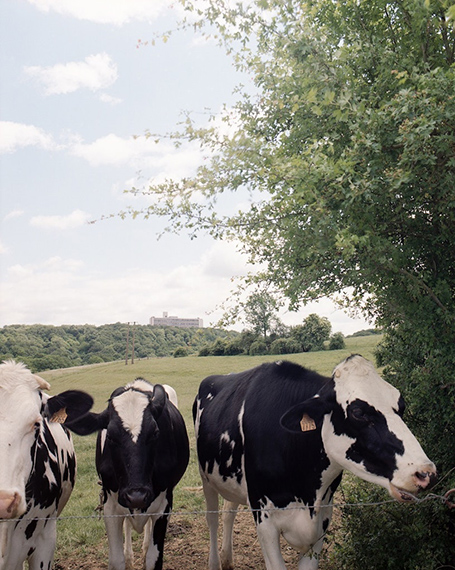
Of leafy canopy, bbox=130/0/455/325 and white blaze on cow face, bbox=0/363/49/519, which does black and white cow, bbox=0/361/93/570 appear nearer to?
white blaze on cow face, bbox=0/363/49/519

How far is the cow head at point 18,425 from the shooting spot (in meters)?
3.85

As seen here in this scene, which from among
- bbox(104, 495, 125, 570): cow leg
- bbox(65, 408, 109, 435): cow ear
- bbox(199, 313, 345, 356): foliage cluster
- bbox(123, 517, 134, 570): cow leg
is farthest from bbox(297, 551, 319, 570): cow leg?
bbox(199, 313, 345, 356): foliage cluster

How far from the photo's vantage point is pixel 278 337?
155 feet

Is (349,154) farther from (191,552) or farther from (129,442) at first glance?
(191,552)

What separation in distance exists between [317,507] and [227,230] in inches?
143

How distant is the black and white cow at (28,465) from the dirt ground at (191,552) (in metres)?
2.13

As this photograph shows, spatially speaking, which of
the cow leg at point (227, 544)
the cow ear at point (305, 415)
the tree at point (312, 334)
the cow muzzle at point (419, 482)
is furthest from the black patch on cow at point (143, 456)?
the tree at point (312, 334)

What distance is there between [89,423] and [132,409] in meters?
0.51

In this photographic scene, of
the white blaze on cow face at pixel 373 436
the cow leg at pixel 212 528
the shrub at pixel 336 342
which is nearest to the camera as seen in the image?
the white blaze on cow face at pixel 373 436

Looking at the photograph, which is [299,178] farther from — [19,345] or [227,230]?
[19,345]

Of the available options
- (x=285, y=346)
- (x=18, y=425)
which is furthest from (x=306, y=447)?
(x=285, y=346)

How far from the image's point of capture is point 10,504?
3.74 meters

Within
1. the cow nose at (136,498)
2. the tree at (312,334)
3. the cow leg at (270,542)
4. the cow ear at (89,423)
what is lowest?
the cow leg at (270,542)

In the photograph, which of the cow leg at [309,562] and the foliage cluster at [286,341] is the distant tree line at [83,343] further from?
the cow leg at [309,562]
